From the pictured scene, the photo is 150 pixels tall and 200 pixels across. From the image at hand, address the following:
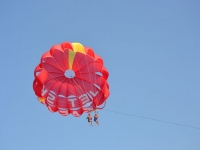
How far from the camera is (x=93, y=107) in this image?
82.2 feet

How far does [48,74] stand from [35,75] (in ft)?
2.55

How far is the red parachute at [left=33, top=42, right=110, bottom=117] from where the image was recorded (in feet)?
78.1

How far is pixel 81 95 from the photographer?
24922 mm

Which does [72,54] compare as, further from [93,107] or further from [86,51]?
[93,107]

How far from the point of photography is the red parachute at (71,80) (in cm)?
2380

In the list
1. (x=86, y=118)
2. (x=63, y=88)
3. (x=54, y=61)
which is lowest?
(x=86, y=118)

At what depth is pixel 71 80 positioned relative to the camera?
2483cm

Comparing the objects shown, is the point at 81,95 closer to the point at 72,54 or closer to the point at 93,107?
the point at 93,107

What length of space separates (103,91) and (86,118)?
1.99m

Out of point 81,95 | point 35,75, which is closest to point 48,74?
point 35,75

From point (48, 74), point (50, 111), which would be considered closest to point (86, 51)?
point (48, 74)

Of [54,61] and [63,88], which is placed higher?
[54,61]

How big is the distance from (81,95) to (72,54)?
2.81 metres

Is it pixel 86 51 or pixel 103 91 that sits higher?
pixel 86 51
